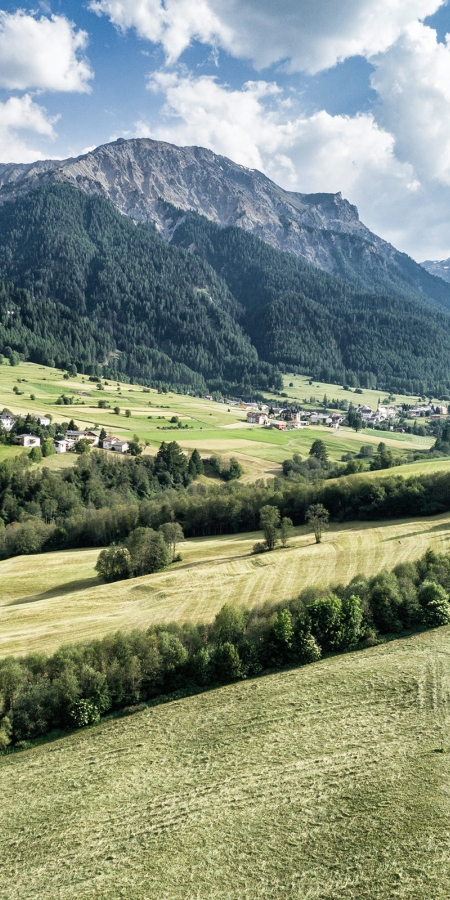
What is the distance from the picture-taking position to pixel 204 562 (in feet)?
211

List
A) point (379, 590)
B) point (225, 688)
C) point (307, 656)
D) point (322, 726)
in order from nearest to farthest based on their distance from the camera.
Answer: point (322, 726) → point (225, 688) → point (307, 656) → point (379, 590)

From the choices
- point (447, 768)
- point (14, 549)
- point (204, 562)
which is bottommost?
point (14, 549)

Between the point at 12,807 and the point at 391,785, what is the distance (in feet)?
64.3

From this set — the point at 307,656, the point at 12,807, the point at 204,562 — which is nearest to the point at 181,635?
the point at 307,656

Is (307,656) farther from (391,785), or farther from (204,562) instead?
(204,562)

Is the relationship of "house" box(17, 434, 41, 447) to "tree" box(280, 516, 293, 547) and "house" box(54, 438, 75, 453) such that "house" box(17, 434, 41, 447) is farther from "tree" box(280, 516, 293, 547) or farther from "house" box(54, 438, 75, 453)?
"tree" box(280, 516, 293, 547)

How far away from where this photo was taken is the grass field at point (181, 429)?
126 metres

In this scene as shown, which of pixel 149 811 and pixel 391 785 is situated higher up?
pixel 391 785

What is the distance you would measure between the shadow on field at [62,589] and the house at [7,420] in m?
67.3

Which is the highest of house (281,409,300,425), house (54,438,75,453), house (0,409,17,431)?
house (281,409,300,425)

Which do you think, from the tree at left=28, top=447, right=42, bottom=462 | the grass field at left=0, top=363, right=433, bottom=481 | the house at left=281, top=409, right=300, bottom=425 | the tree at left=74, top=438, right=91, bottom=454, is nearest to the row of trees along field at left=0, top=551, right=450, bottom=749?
the grass field at left=0, top=363, right=433, bottom=481

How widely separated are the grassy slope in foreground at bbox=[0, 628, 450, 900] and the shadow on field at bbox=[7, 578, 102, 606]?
25950 millimetres

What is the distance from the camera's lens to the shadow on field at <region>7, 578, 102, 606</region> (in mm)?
56594

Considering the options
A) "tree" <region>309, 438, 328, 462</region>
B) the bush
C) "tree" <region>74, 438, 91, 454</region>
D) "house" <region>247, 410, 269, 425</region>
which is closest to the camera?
the bush
